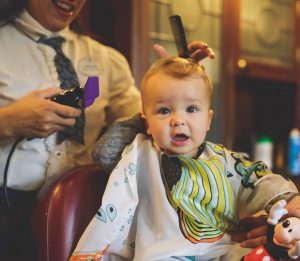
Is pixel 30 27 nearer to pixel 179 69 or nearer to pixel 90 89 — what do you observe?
pixel 90 89

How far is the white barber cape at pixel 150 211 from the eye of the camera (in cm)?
101

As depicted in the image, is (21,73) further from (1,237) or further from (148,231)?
(148,231)

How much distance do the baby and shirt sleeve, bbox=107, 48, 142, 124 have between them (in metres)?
0.37

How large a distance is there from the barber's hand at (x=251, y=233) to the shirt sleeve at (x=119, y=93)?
1.78 ft

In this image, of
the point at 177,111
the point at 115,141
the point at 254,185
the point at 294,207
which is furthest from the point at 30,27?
the point at 294,207

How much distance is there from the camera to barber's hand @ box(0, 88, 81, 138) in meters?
1.11

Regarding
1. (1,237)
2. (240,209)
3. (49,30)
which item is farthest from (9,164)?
(240,209)

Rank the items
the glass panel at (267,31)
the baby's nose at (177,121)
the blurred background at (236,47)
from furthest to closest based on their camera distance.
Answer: the glass panel at (267,31)
the blurred background at (236,47)
the baby's nose at (177,121)

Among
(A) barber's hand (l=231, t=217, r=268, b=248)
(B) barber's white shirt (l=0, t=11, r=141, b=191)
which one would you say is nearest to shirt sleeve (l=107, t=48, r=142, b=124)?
(B) barber's white shirt (l=0, t=11, r=141, b=191)

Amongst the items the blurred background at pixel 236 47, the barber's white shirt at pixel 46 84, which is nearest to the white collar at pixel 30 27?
the barber's white shirt at pixel 46 84

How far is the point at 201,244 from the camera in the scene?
1.04 meters

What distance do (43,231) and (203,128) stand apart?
449 millimetres

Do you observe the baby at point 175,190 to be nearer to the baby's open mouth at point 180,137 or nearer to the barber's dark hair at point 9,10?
the baby's open mouth at point 180,137

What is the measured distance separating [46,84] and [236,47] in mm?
1148
